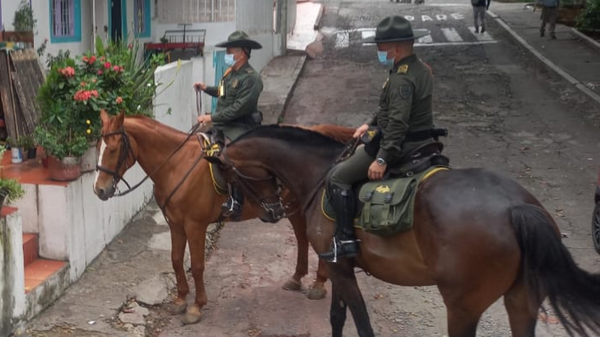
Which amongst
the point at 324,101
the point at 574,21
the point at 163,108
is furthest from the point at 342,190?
the point at 574,21

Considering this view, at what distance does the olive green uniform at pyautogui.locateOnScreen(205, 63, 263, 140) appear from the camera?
671 centimetres

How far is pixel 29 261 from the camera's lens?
21.4 feet

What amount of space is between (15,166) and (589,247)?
6542 mm

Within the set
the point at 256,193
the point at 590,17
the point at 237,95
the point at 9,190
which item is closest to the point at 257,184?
the point at 256,193

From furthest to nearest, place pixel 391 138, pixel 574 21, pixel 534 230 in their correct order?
pixel 574 21 → pixel 391 138 → pixel 534 230

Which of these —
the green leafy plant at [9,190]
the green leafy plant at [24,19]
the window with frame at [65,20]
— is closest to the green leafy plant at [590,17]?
the window with frame at [65,20]

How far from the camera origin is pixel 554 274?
4.30m

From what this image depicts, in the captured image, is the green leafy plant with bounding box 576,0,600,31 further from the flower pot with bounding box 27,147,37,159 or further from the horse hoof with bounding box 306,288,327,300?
the flower pot with bounding box 27,147,37,159

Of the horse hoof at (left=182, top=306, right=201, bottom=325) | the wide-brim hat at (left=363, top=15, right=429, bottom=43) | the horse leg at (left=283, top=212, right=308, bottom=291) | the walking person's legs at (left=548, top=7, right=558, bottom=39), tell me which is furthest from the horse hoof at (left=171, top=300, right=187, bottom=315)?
the walking person's legs at (left=548, top=7, right=558, bottom=39)

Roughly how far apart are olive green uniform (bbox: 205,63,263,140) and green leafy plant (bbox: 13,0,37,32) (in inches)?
199

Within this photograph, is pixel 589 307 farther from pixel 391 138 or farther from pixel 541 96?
pixel 541 96

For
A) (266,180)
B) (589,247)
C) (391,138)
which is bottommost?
(589,247)

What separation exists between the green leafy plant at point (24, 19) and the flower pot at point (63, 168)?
181 inches

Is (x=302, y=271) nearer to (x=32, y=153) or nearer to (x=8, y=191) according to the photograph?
(x=8, y=191)
